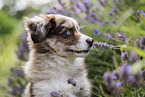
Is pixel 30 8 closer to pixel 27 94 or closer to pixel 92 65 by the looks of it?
pixel 92 65

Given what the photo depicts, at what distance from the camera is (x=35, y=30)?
6.86 ft

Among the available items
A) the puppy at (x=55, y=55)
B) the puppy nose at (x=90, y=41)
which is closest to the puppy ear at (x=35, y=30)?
the puppy at (x=55, y=55)

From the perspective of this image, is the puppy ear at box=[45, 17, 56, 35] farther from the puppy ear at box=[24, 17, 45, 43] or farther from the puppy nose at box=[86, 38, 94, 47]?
the puppy nose at box=[86, 38, 94, 47]

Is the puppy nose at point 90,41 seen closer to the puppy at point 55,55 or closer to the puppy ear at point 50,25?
the puppy at point 55,55

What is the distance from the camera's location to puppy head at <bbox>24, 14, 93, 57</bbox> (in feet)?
6.98

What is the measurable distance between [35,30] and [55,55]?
Answer: 452mm

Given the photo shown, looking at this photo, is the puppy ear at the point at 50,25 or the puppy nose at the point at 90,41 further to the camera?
the puppy ear at the point at 50,25

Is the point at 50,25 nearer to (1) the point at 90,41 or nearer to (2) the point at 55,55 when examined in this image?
(2) the point at 55,55

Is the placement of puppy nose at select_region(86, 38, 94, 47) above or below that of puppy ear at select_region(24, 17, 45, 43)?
below

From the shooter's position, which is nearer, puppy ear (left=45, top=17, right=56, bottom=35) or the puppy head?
the puppy head

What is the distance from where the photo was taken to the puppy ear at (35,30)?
206cm

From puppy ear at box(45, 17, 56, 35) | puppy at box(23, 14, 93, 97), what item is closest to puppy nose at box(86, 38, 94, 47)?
puppy at box(23, 14, 93, 97)

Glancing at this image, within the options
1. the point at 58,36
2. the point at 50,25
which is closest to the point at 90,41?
the point at 58,36

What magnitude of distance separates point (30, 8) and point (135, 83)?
9.57 meters
